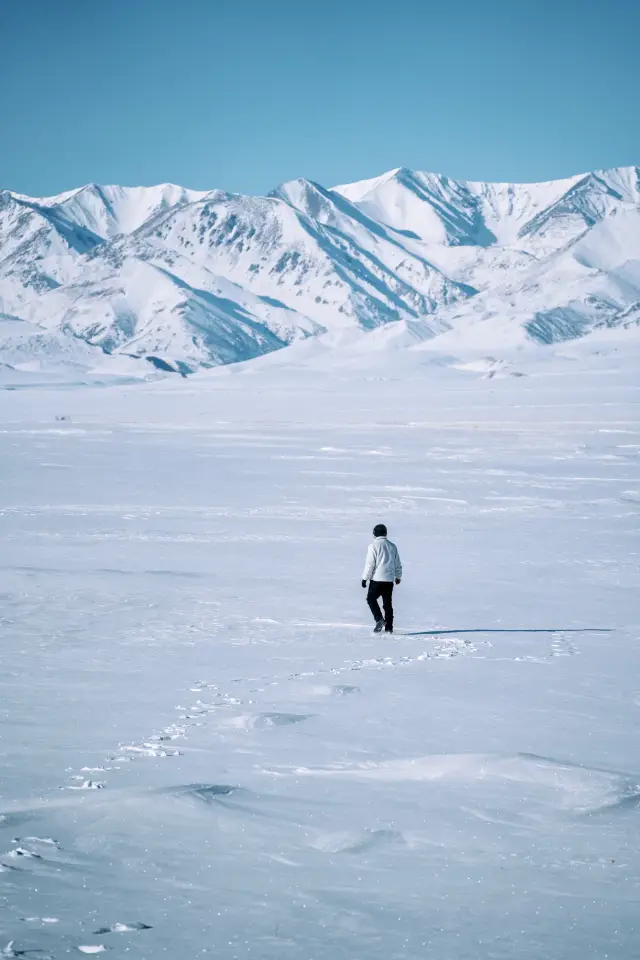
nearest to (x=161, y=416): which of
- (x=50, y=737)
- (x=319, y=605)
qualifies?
(x=319, y=605)

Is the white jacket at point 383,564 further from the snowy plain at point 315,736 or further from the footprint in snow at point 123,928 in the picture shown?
the footprint in snow at point 123,928

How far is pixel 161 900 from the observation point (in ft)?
14.9

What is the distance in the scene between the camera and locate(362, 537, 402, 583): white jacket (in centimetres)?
1084

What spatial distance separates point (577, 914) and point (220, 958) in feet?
5.27

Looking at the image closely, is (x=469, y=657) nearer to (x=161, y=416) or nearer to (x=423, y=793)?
(x=423, y=793)

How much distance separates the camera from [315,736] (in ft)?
23.3

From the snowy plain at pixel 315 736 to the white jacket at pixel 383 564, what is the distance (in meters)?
0.64

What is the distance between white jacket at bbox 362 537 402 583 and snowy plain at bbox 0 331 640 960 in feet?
2.10

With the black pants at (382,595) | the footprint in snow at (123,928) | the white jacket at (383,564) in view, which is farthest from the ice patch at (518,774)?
the white jacket at (383,564)

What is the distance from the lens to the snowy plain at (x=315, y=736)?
450 centimetres

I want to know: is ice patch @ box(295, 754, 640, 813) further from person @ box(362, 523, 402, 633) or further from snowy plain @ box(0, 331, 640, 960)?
person @ box(362, 523, 402, 633)

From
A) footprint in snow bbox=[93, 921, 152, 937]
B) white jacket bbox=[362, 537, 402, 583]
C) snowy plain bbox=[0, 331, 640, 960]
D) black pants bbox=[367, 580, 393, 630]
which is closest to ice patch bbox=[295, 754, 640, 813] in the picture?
snowy plain bbox=[0, 331, 640, 960]

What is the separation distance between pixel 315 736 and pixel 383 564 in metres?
3.93

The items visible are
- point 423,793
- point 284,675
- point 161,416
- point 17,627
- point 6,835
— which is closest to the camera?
point 6,835
